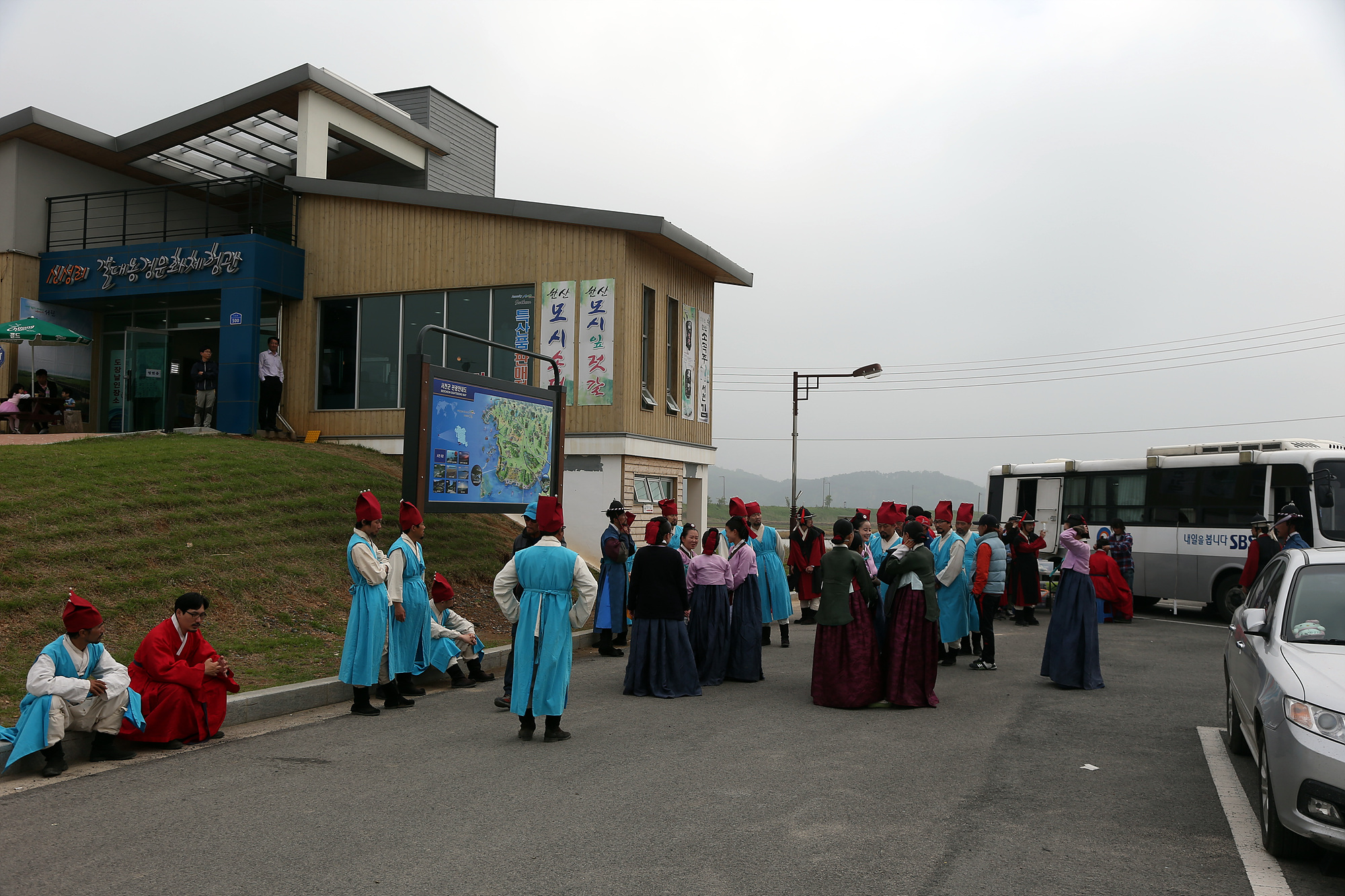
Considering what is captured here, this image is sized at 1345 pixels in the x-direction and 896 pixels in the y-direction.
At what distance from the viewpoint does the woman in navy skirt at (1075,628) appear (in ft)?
32.3

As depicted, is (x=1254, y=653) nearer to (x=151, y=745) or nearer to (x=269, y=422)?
(x=151, y=745)

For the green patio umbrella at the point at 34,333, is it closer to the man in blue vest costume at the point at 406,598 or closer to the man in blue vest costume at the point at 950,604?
the man in blue vest costume at the point at 406,598

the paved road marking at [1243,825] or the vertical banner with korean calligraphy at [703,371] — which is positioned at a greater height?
the vertical banner with korean calligraphy at [703,371]

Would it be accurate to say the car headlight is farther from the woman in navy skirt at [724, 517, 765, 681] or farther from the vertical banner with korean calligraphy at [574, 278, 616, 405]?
the vertical banner with korean calligraphy at [574, 278, 616, 405]

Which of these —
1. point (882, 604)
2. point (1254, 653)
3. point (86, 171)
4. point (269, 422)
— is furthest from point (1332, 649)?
point (86, 171)

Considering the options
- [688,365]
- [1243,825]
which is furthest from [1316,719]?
[688,365]

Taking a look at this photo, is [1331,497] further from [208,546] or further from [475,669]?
[208,546]

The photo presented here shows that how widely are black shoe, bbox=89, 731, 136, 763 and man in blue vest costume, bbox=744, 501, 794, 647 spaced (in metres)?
8.20

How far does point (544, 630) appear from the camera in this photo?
7508 millimetres

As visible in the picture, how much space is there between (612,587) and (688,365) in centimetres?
993

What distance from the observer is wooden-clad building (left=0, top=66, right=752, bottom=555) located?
19203 millimetres

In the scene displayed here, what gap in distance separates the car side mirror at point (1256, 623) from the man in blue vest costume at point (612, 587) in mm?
7292

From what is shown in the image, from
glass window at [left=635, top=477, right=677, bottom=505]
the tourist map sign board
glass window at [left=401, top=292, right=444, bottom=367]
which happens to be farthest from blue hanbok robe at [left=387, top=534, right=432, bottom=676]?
glass window at [left=401, top=292, right=444, bottom=367]

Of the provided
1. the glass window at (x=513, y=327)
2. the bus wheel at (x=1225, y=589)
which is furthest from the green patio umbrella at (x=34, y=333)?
the bus wheel at (x=1225, y=589)
